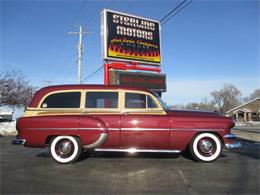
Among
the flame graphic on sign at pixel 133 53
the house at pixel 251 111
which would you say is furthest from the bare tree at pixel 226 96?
the flame graphic on sign at pixel 133 53

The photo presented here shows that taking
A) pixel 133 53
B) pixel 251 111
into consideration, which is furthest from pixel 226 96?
pixel 133 53

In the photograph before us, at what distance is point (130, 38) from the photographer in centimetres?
2006

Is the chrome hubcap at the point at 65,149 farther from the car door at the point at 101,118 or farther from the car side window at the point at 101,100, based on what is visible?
the car side window at the point at 101,100

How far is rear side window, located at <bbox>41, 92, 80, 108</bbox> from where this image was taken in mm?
7750

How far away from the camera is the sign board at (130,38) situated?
1914 centimetres

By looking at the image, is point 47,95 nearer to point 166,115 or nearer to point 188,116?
point 166,115

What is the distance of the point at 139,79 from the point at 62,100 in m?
10.8

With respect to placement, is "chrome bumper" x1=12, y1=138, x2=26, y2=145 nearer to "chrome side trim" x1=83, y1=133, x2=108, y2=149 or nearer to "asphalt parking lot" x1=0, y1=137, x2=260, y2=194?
"asphalt parking lot" x1=0, y1=137, x2=260, y2=194

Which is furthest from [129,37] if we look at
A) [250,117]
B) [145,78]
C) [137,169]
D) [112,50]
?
[250,117]

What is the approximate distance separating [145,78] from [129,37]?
3090 millimetres

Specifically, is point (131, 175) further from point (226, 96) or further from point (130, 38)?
point (226, 96)

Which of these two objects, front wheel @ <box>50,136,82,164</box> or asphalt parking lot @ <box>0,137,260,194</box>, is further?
front wheel @ <box>50,136,82,164</box>

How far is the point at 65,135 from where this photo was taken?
746 cm

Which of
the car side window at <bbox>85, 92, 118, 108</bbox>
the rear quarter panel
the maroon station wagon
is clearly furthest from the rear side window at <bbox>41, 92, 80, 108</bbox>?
the rear quarter panel
